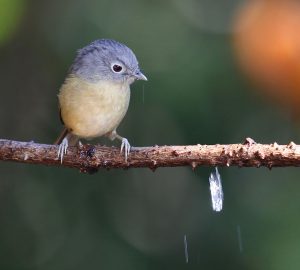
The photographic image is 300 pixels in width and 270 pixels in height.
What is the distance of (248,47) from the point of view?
3.05m

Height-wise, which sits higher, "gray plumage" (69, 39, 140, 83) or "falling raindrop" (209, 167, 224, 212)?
"gray plumage" (69, 39, 140, 83)

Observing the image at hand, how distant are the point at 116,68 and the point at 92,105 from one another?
0.29m

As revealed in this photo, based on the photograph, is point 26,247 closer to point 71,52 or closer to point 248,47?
point 71,52

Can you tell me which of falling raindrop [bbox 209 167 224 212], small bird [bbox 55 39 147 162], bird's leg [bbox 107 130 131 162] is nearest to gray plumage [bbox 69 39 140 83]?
small bird [bbox 55 39 147 162]

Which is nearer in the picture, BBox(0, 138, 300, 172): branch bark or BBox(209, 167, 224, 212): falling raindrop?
BBox(0, 138, 300, 172): branch bark

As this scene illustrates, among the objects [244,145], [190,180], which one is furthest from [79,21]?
[244,145]

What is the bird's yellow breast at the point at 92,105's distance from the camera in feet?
12.6

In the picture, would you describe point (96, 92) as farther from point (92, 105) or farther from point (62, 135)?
point (62, 135)

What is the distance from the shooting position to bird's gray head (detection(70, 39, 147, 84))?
3.77 m

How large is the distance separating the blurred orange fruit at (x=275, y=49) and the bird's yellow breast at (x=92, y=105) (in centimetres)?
95

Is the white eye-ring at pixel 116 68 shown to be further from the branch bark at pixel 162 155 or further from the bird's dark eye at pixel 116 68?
the branch bark at pixel 162 155

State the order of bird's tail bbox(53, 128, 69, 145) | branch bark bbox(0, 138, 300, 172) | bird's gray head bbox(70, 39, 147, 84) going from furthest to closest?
bird's tail bbox(53, 128, 69, 145), bird's gray head bbox(70, 39, 147, 84), branch bark bbox(0, 138, 300, 172)

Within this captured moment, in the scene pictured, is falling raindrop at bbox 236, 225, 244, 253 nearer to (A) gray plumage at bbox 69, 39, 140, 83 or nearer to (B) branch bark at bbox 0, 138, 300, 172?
(B) branch bark at bbox 0, 138, 300, 172

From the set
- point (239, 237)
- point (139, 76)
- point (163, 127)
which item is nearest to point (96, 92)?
point (139, 76)
